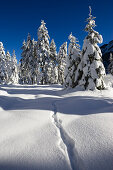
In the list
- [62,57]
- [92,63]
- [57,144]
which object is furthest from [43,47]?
[57,144]

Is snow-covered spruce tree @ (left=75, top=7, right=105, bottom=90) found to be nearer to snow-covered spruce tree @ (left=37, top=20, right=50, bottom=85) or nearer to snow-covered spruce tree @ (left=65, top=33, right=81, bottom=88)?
snow-covered spruce tree @ (left=65, top=33, right=81, bottom=88)

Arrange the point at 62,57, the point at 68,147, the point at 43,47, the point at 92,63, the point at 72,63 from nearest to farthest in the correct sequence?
the point at 68,147
the point at 92,63
the point at 72,63
the point at 43,47
the point at 62,57

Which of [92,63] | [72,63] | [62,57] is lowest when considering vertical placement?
[92,63]

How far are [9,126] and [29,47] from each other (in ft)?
92.6

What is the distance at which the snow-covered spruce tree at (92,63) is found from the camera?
397 inches

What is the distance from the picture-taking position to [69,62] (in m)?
13.8

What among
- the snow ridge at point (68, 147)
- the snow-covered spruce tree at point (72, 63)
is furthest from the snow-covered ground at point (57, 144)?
the snow-covered spruce tree at point (72, 63)

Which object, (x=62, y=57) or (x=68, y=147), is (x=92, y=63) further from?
(x=62, y=57)

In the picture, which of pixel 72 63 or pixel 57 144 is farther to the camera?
pixel 72 63

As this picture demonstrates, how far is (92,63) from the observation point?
1045 centimetres

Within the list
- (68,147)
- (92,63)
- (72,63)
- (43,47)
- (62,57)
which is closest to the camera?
(68,147)

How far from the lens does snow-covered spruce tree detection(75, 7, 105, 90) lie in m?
10.1

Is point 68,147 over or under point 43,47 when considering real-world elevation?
under

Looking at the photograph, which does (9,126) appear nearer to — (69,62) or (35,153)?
(35,153)
